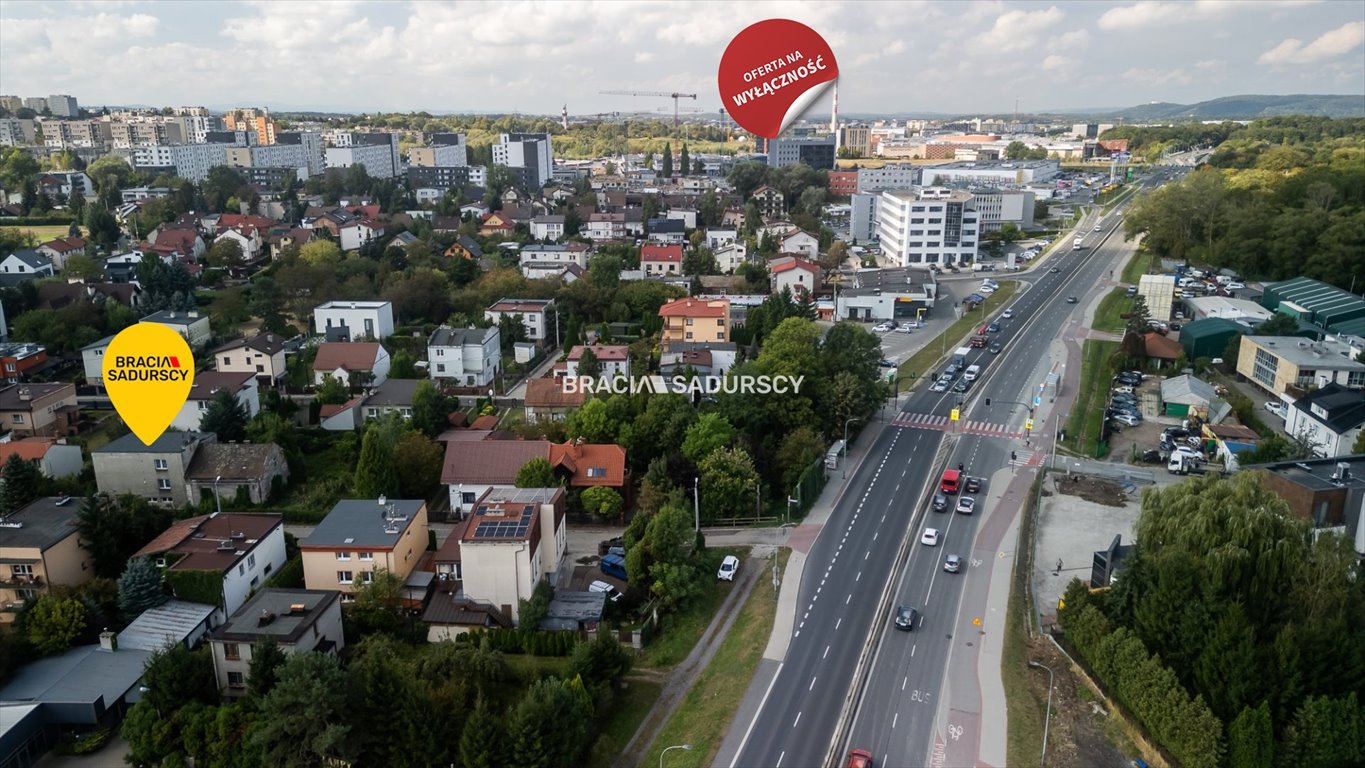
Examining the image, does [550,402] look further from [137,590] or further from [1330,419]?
[1330,419]

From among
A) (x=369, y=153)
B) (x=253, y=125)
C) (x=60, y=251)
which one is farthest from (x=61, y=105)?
(x=60, y=251)

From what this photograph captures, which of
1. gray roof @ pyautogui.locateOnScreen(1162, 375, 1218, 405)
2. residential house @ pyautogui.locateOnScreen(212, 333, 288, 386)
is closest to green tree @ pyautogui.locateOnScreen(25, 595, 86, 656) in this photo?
residential house @ pyautogui.locateOnScreen(212, 333, 288, 386)

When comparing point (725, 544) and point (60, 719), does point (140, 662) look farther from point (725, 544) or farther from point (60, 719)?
point (725, 544)

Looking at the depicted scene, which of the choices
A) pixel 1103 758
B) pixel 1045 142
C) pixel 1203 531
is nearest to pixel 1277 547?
pixel 1203 531

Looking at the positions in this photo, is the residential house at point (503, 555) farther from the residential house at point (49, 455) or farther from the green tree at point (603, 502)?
the residential house at point (49, 455)

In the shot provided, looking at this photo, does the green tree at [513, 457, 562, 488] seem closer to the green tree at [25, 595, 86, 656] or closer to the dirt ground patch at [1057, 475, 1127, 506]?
the green tree at [25, 595, 86, 656]

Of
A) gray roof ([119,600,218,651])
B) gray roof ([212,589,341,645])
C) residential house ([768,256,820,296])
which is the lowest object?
gray roof ([119,600,218,651])

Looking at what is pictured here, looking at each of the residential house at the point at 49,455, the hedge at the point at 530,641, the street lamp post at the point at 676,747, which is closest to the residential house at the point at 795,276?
the residential house at the point at 49,455
